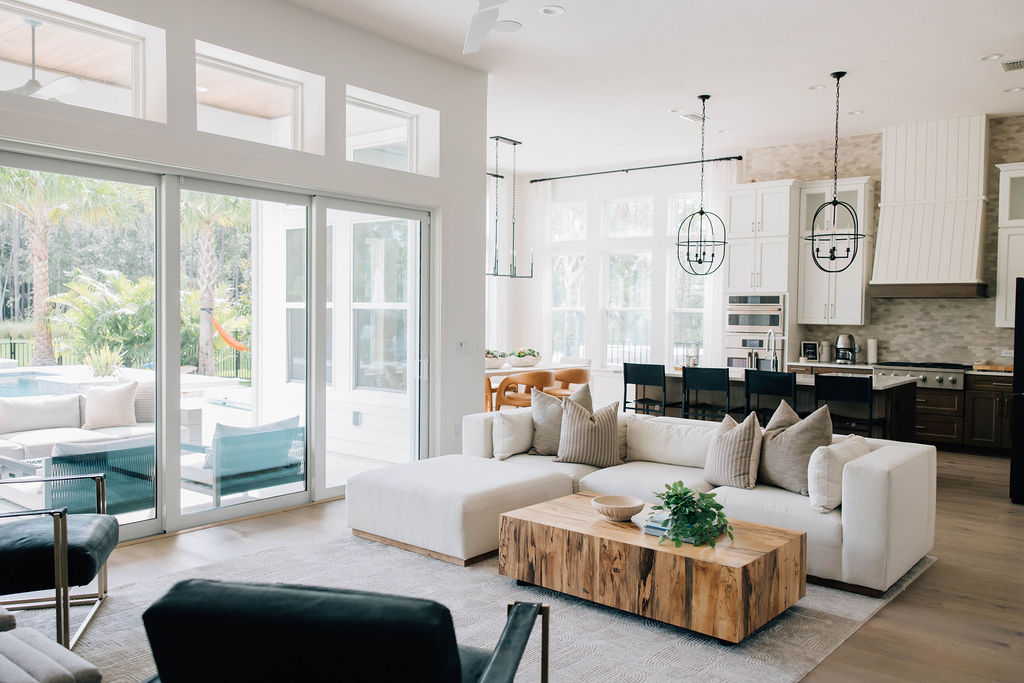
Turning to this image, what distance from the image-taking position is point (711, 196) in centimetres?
936

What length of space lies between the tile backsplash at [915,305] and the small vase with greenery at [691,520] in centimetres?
594

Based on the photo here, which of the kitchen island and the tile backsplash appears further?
the tile backsplash

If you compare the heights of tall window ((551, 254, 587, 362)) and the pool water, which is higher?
tall window ((551, 254, 587, 362))

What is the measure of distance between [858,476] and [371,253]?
3586mm

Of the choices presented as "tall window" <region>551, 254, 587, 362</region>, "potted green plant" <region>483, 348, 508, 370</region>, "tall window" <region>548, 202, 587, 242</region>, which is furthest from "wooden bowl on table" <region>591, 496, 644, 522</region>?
"tall window" <region>548, 202, 587, 242</region>

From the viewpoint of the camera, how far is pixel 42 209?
392cm

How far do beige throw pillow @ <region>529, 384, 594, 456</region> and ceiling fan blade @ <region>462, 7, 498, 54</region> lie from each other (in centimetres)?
227

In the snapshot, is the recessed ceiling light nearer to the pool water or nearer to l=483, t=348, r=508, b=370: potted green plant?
the pool water

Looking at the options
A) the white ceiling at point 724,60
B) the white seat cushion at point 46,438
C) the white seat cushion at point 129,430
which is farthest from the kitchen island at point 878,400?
the white seat cushion at point 46,438

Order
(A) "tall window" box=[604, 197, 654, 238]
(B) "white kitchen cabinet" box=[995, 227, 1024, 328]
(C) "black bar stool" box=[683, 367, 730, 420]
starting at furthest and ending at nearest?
(A) "tall window" box=[604, 197, 654, 238], (B) "white kitchen cabinet" box=[995, 227, 1024, 328], (C) "black bar stool" box=[683, 367, 730, 420]

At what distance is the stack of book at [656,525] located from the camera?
332 centimetres

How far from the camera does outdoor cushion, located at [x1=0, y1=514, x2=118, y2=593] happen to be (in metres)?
2.71

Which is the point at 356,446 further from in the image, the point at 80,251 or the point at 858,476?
the point at 858,476

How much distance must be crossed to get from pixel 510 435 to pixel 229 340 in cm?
188
